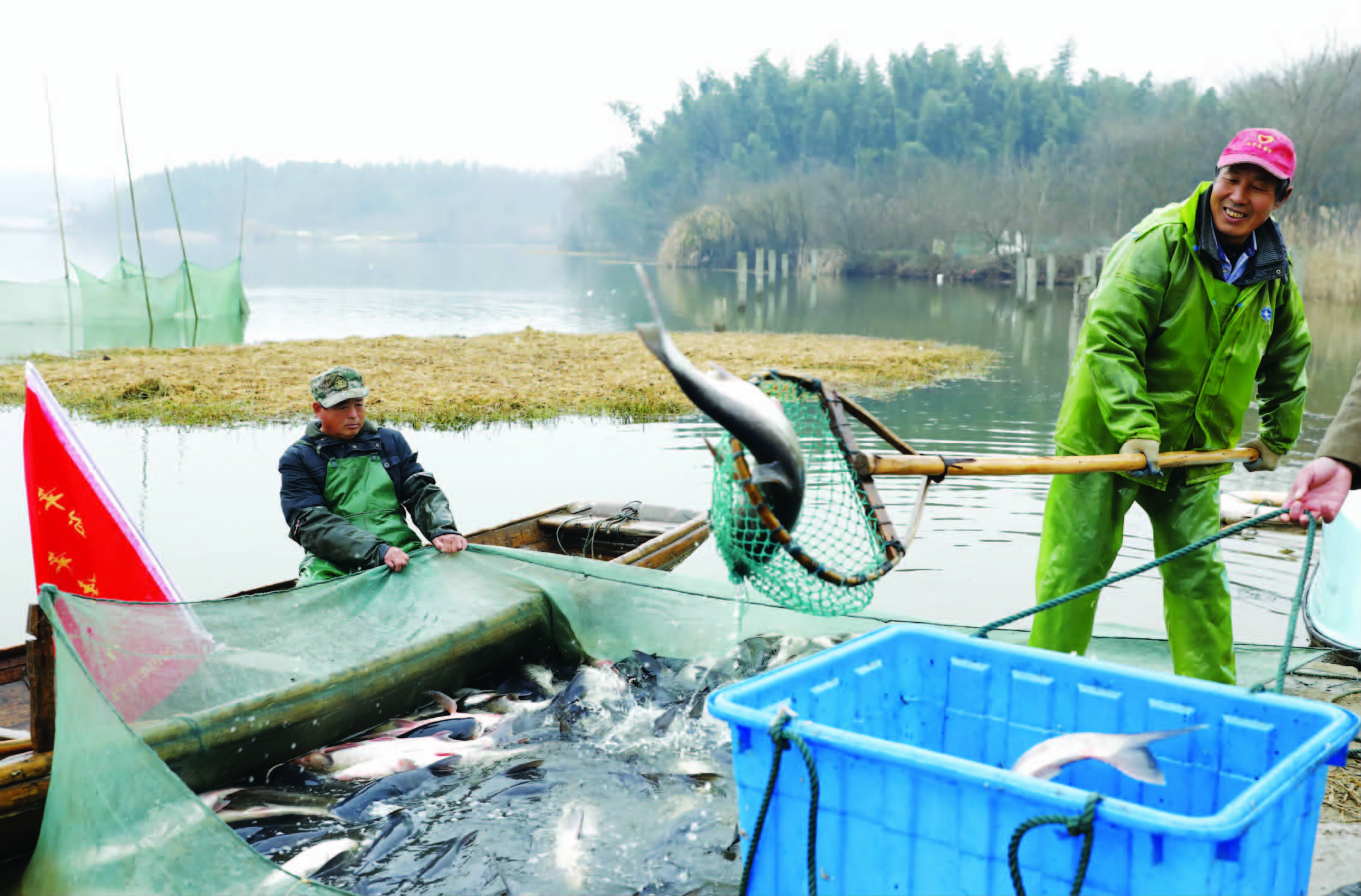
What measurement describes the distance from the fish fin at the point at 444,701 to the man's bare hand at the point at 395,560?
656 millimetres

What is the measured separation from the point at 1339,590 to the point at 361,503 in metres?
5.04

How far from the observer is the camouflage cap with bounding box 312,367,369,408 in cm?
566

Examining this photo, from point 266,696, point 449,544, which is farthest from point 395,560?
point 266,696

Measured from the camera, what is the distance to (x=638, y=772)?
449 centimetres

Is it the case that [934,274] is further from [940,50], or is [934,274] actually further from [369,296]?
[940,50]

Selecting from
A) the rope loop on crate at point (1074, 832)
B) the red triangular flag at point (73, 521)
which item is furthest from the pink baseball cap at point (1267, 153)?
the red triangular flag at point (73, 521)

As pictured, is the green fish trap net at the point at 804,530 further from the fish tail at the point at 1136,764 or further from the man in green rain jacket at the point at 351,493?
the man in green rain jacket at the point at 351,493

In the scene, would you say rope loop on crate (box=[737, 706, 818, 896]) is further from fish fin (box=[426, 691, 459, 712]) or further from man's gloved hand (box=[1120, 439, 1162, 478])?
fish fin (box=[426, 691, 459, 712])

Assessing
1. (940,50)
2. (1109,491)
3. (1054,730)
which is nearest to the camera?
(1054,730)

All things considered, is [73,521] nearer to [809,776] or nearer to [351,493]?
[351,493]

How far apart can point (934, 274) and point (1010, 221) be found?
19.1 ft

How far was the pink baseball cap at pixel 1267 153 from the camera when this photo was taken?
12.4ft

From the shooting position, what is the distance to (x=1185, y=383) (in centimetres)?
414

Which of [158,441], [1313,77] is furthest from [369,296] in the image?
[1313,77]
